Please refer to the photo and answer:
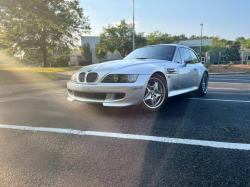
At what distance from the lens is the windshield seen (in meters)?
4.89

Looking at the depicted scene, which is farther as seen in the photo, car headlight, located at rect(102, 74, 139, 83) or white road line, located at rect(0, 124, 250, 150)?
car headlight, located at rect(102, 74, 139, 83)

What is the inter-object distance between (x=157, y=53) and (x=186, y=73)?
2.93 ft

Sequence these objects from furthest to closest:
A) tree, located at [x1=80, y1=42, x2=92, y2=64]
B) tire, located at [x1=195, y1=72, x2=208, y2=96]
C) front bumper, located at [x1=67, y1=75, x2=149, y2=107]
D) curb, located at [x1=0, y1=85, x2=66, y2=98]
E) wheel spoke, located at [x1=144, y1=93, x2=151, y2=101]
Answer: tree, located at [x1=80, y1=42, x2=92, y2=64]
curb, located at [x1=0, y1=85, x2=66, y2=98]
tire, located at [x1=195, y1=72, x2=208, y2=96]
wheel spoke, located at [x1=144, y1=93, x2=151, y2=101]
front bumper, located at [x1=67, y1=75, x2=149, y2=107]

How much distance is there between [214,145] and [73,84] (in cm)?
283

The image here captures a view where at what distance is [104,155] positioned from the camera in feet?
6.81

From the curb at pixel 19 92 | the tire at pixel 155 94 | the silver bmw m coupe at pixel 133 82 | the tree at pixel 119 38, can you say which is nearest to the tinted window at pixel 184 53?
the silver bmw m coupe at pixel 133 82

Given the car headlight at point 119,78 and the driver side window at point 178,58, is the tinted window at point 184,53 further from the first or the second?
the car headlight at point 119,78

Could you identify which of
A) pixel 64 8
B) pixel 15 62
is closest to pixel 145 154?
pixel 64 8

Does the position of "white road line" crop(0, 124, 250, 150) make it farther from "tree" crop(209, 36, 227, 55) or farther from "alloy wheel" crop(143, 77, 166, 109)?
"tree" crop(209, 36, 227, 55)

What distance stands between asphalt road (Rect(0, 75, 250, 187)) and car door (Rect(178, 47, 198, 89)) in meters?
1.35

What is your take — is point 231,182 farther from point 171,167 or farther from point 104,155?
point 104,155

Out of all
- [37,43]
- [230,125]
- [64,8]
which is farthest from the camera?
[37,43]

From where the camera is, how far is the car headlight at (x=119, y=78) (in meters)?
3.52

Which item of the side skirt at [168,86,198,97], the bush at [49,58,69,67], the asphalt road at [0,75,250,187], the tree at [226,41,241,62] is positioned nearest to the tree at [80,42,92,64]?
the bush at [49,58,69,67]
